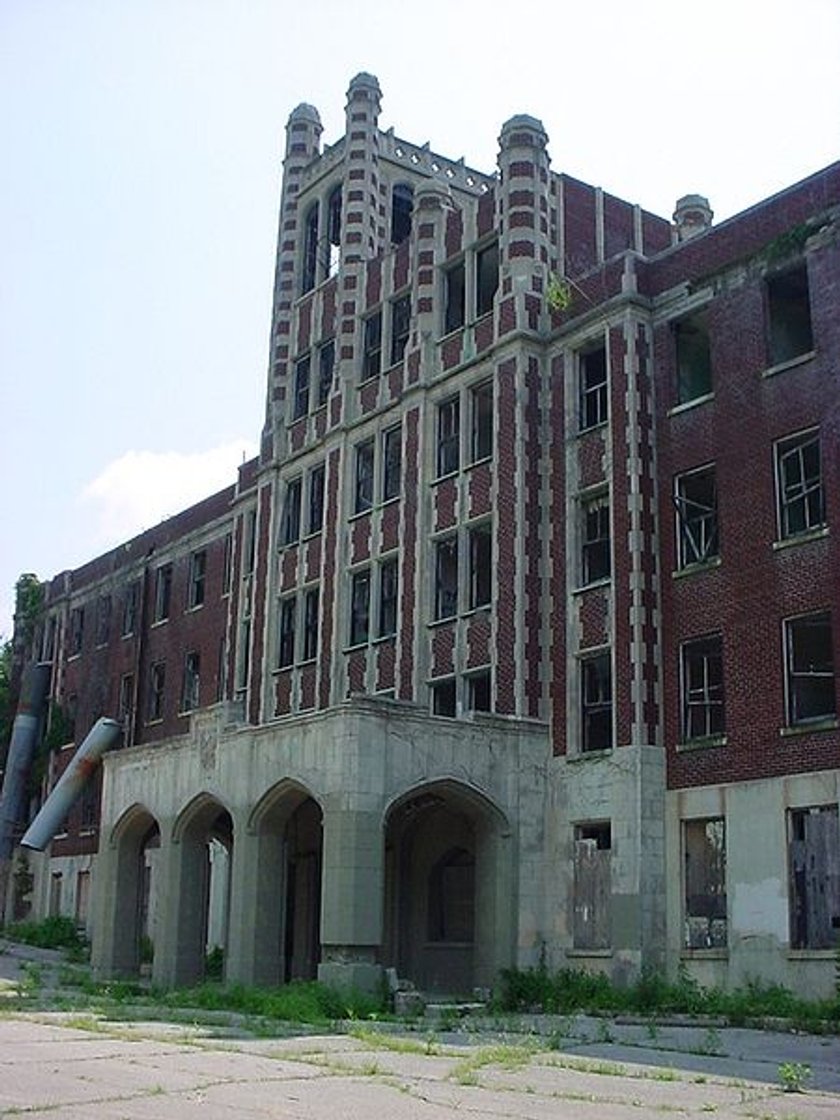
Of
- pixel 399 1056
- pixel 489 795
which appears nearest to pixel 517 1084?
pixel 399 1056

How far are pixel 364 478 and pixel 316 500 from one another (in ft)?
7.17

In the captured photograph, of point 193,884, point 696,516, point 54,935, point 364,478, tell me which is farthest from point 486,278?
point 54,935

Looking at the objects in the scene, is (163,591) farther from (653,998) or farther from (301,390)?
(653,998)

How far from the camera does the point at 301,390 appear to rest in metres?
40.4

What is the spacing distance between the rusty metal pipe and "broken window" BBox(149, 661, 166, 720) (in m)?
1.31

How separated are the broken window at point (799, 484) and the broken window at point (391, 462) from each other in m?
11.0

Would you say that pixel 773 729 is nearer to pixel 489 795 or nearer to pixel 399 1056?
pixel 489 795

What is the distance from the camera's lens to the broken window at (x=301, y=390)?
40156 millimetres

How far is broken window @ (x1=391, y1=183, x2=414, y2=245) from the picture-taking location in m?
42.4

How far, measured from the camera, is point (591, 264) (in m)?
34.4

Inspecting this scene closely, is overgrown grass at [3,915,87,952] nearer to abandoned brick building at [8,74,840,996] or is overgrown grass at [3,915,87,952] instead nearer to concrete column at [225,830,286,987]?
abandoned brick building at [8,74,840,996]

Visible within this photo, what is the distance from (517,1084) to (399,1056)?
312 cm

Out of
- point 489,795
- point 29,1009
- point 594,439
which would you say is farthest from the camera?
point 594,439

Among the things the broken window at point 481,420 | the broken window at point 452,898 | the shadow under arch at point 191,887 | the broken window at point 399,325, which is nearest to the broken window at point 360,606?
the broken window at point 481,420
